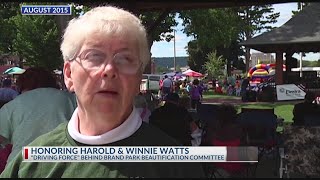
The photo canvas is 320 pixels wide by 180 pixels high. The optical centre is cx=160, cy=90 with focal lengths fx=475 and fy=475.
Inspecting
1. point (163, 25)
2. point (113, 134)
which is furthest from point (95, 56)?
point (163, 25)

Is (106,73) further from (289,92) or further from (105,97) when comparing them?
(289,92)

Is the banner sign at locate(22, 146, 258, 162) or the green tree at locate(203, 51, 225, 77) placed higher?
the banner sign at locate(22, 146, 258, 162)

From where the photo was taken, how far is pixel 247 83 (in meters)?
19.0

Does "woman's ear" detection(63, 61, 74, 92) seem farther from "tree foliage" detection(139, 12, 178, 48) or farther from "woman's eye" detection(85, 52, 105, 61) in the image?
"tree foliage" detection(139, 12, 178, 48)

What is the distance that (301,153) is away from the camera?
5.09 meters

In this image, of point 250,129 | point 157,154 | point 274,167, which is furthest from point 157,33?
point 157,154

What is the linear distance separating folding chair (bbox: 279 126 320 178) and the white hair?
3725mm

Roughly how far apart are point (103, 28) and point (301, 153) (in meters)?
4.05

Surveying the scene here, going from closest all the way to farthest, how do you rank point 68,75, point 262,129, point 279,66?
point 68,75 < point 262,129 < point 279,66

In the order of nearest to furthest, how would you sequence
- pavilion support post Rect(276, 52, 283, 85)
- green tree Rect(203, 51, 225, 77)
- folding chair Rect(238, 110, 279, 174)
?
folding chair Rect(238, 110, 279, 174) < pavilion support post Rect(276, 52, 283, 85) < green tree Rect(203, 51, 225, 77)

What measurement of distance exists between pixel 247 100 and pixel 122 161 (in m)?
15.2

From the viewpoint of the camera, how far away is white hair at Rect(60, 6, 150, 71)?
152 cm

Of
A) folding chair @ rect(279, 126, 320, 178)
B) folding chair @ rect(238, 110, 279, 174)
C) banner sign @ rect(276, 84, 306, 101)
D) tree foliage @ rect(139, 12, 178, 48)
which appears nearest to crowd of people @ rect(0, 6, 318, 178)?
folding chair @ rect(279, 126, 320, 178)

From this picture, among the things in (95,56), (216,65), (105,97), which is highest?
(95,56)
